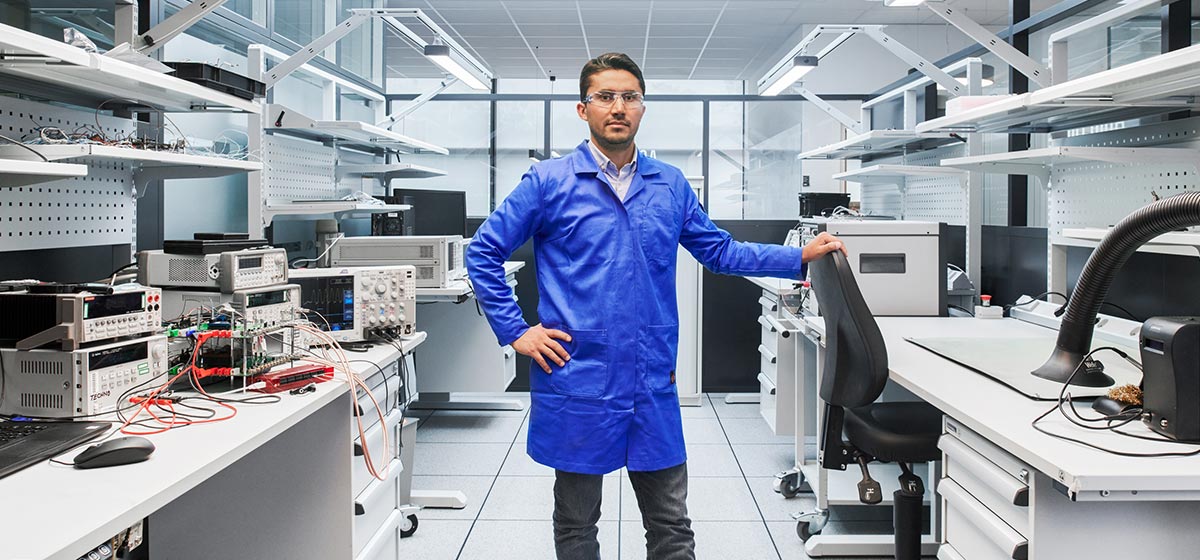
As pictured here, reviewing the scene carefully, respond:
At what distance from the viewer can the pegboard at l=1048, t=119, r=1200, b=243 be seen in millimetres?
1914

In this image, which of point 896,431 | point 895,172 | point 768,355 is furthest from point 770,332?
point 896,431

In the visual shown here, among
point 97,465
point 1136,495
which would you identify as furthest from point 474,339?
point 1136,495

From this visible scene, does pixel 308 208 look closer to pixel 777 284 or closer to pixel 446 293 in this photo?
pixel 446 293

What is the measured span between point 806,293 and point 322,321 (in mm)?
1830

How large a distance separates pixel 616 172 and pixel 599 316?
0.35 meters

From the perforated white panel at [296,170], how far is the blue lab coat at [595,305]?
1.69 m

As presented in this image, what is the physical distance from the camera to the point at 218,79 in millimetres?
1853

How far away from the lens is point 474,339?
3736 millimetres

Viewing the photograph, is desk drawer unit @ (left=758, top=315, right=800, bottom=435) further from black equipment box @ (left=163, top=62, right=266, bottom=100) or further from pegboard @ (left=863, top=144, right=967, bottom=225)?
black equipment box @ (left=163, top=62, right=266, bottom=100)

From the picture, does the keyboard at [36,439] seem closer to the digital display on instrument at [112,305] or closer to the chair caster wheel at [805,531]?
the digital display on instrument at [112,305]

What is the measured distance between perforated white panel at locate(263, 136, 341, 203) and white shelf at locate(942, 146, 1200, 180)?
8.19 ft

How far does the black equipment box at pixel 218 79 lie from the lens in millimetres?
1784

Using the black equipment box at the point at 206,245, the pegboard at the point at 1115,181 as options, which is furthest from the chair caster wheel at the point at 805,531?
the black equipment box at the point at 206,245

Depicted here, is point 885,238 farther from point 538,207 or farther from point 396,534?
point 396,534
